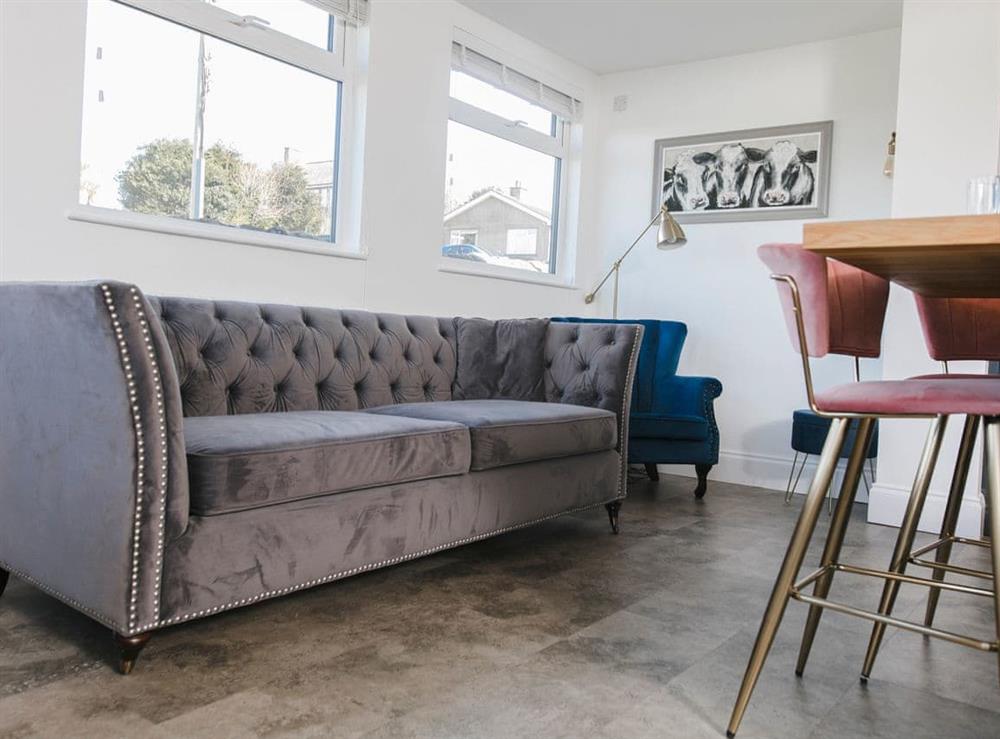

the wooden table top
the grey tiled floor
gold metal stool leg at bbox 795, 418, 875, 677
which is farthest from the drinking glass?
the grey tiled floor

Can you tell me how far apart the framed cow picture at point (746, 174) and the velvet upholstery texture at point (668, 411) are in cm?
98

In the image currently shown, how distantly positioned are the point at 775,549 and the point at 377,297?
77.2 inches

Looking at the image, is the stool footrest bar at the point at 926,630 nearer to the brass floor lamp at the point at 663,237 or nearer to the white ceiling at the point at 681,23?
the brass floor lamp at the point at 663,237

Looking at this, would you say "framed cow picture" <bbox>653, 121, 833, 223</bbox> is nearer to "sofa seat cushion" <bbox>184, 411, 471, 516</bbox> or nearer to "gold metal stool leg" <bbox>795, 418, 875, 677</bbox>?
"sofa seat cushion" <bbox>184, 411, 471, 516</bbox>

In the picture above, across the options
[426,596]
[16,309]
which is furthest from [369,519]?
[16,309]

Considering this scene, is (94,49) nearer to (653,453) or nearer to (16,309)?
(16,309)

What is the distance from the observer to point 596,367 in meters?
3.28

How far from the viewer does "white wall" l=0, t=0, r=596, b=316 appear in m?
2.53

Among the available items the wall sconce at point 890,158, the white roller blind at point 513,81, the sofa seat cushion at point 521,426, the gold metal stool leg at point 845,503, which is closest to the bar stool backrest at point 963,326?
the gold metal stool leg at point 845,503

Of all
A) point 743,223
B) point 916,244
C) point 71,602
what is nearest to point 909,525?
point 916,244

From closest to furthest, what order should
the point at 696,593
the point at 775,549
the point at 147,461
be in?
the point at 147,461 → the point at 696,593 → the point at 775,549

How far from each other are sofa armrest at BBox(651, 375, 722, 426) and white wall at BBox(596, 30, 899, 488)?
25.1 inches

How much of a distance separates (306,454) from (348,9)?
2.34m

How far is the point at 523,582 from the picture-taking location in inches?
99.0
